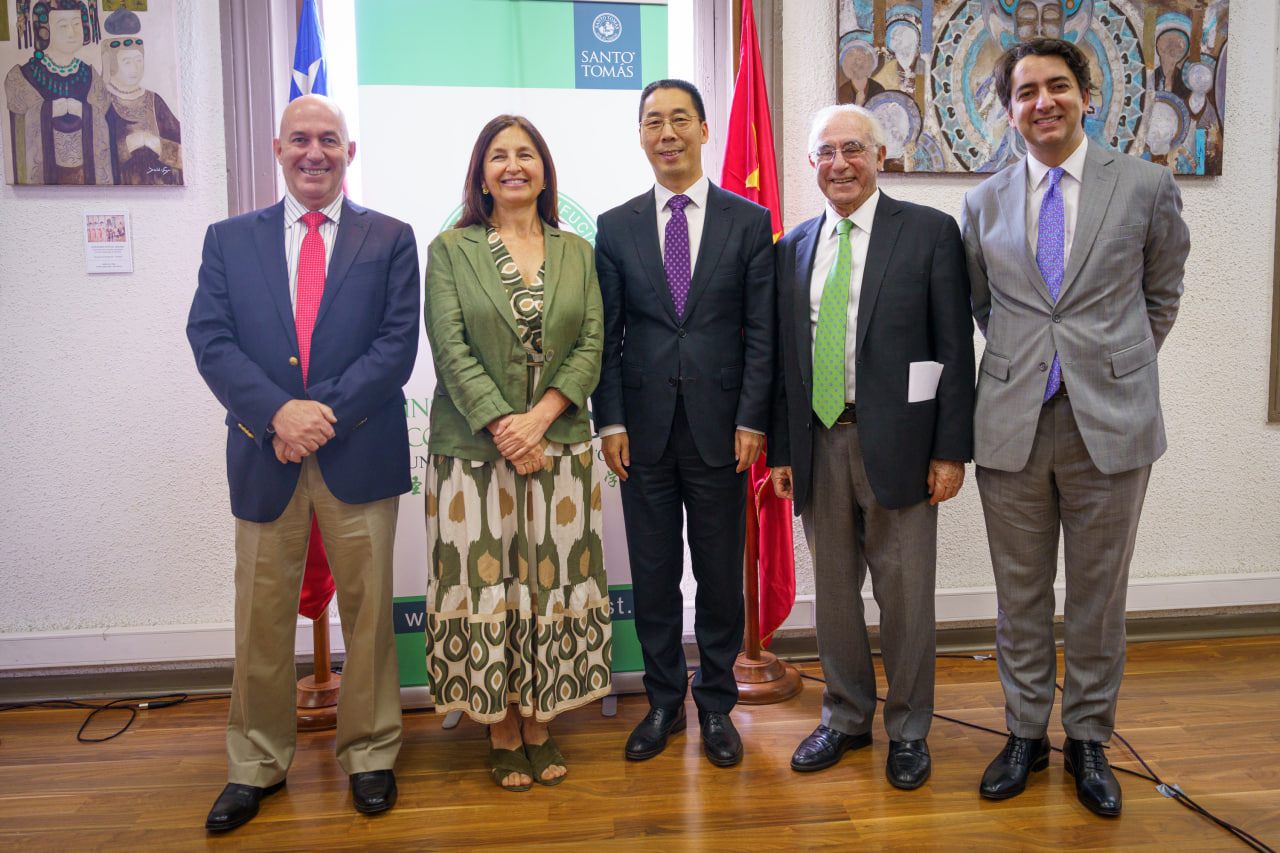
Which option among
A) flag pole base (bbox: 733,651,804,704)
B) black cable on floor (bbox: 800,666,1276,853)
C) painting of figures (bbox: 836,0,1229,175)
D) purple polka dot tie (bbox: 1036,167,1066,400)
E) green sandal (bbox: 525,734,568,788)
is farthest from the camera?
painting of figures (bbox: 836,0,1229,175)

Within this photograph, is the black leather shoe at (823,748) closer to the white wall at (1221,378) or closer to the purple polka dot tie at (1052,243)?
the white wall at (1221,378)

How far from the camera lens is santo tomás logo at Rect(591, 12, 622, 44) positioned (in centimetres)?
276

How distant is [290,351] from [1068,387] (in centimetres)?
193

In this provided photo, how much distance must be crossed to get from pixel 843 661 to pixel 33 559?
2.78 m

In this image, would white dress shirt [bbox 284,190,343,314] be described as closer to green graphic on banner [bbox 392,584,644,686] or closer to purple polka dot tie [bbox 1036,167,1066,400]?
green graphic on banner [bbox 392,584,644,686]

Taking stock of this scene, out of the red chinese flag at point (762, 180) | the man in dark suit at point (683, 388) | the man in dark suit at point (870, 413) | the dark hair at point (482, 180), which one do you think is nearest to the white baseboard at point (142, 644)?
the red chinese flag at point (762, 180)

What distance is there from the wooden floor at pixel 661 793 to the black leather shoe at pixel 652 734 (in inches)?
1.5

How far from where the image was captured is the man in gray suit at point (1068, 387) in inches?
74.8

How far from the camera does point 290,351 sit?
6.61 feet

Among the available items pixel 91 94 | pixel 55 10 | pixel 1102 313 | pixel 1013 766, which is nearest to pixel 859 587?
pixel 1013 766

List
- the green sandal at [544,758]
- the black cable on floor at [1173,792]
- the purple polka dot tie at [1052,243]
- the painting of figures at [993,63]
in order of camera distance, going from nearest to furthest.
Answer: the black cable on floor at [1173,792]
the purple polka dot tie at [1052,243]
the green sandal at [544,758]
the painting of figures at [993,63]

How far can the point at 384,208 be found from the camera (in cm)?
271

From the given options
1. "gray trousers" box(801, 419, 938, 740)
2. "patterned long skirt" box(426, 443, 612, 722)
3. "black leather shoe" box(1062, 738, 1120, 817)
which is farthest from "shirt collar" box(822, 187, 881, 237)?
"black leather shoe" box(1062, 738, 1120, 817)

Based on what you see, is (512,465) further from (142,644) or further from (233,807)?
(142,644)
